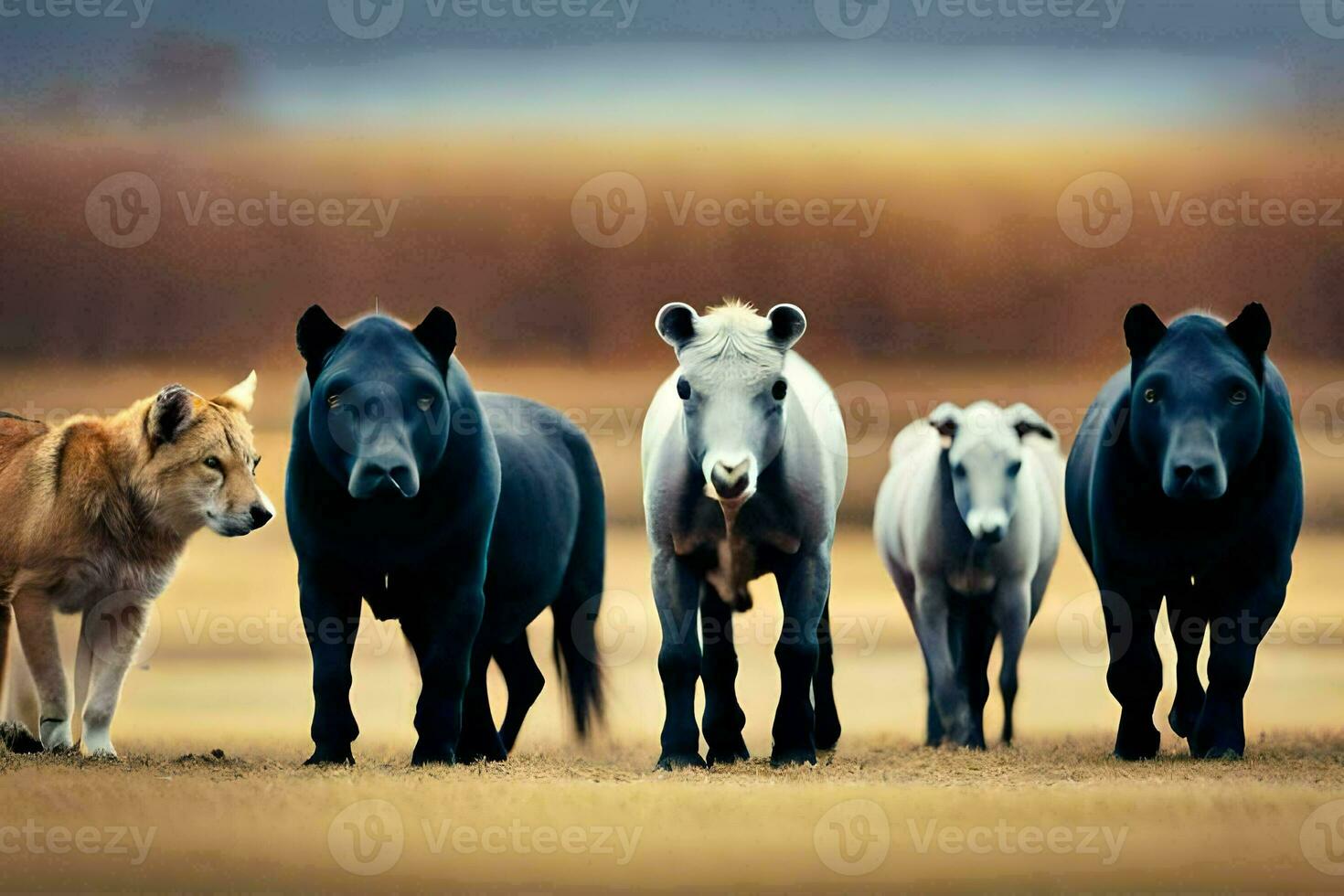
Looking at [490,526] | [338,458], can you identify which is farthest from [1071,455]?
[338,458]

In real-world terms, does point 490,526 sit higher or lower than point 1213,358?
lower

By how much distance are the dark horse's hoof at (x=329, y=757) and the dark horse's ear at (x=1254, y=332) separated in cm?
485

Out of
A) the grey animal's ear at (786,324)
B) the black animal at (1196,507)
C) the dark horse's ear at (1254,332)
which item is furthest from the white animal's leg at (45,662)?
the dark horse's ear at (1254,332)

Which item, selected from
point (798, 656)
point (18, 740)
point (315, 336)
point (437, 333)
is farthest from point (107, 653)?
point (798, 656)

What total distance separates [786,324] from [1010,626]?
3.49m

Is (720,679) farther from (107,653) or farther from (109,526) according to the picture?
(109,526)

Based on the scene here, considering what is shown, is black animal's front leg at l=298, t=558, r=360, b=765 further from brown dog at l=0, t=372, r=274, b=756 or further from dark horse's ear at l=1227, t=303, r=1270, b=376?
dark horse's ear at l=1227, t=303, r=1270, b=376

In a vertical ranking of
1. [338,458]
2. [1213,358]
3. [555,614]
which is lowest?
[555,614]

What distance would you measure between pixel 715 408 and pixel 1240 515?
9.08ft

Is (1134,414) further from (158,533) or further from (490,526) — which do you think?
(158,533)

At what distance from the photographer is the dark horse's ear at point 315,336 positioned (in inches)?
425

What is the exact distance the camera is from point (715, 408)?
1076 cm

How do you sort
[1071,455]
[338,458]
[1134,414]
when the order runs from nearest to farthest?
1. [338,458]
2. [1134,414]
3. [1071,455]

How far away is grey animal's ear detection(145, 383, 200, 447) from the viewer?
11.3 metres
